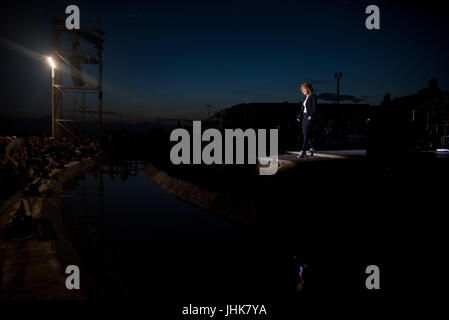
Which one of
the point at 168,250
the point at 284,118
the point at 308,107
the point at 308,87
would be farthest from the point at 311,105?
the point at 284,118

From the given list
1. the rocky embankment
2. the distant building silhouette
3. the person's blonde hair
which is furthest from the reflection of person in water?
the distant building silhouette

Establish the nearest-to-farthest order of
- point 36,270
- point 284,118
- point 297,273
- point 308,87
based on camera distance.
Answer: point 36,270
point 297,273
point 308,87
point 284,118

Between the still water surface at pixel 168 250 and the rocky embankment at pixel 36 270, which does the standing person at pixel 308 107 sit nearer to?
the still water surface at pixel 168 250

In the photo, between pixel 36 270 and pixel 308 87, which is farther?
pixel 308 87

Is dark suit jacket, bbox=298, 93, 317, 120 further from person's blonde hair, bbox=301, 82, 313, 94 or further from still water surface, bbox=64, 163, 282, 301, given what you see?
still water surface, bbox=64, 163, 282, 301

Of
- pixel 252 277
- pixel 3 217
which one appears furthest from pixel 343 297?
pixel 3 217

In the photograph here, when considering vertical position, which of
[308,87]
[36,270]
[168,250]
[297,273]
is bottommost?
[168,250]

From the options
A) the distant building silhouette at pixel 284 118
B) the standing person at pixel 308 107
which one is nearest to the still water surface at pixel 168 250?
the standing person at pixel 308 107

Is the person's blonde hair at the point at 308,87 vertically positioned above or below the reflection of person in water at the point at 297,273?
above

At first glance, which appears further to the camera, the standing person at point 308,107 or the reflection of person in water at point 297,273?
the standing person at point 308,107

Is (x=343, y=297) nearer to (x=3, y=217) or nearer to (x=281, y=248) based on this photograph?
(x=281, y=248)

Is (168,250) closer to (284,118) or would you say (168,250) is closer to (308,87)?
(308,87)

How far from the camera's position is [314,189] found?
706cm

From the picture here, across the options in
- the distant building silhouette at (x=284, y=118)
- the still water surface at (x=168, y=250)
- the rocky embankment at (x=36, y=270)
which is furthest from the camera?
the distant building silhouette at (x=284, y=118)
